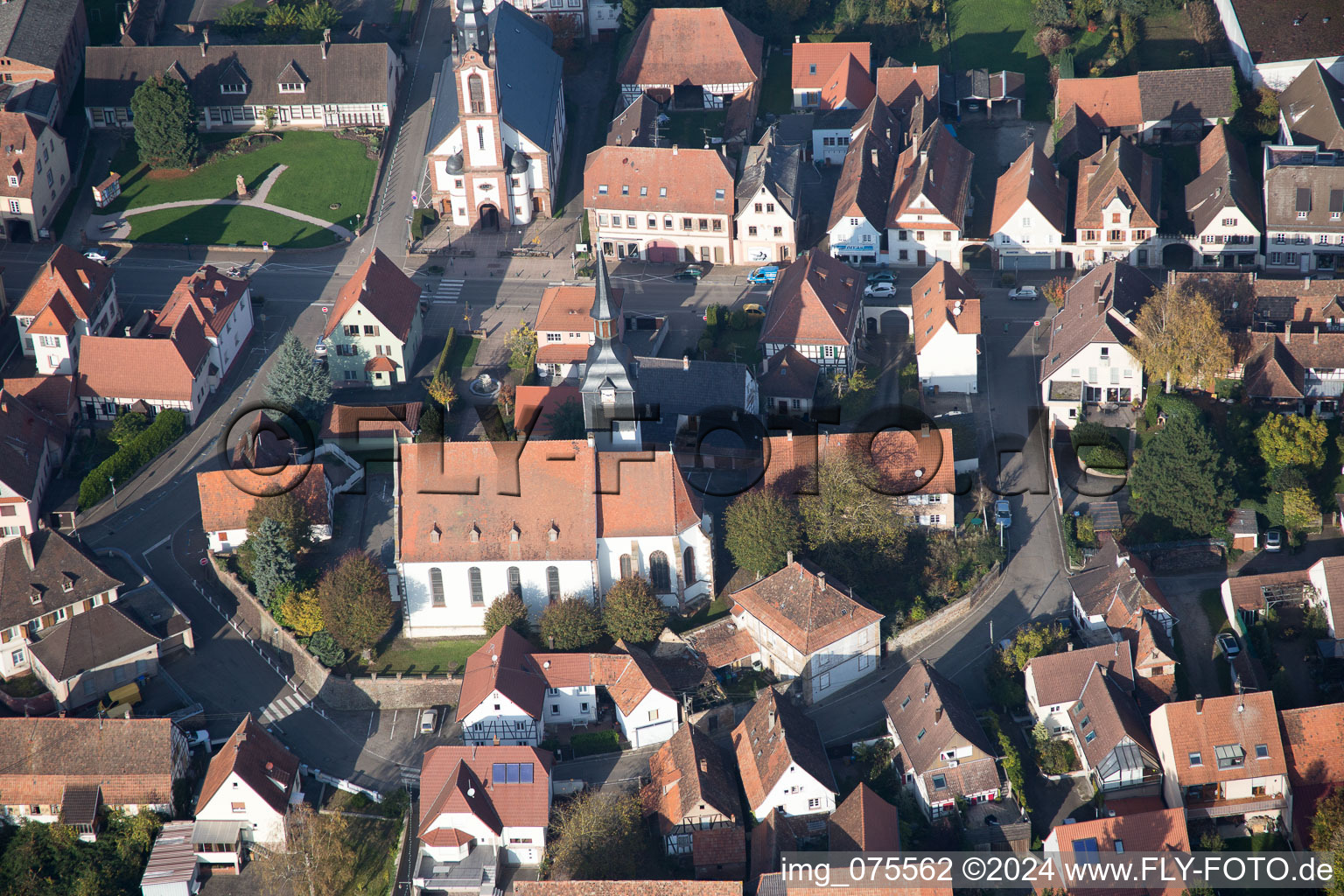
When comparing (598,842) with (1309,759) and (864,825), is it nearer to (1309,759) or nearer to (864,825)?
(864,825)

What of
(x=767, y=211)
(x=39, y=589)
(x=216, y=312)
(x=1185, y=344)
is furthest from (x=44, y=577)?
(x=1185, y=344)

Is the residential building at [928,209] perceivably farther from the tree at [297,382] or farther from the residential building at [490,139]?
the tree at [297,382]

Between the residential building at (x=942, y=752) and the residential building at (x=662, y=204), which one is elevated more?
the residential building at (x=662, y=204)

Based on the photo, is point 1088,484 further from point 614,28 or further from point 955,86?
point 614,28

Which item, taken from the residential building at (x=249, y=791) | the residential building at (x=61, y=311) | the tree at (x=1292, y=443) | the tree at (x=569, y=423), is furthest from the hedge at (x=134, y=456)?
the tree at (x=1292, y=443)

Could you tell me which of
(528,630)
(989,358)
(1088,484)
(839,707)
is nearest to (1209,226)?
(989,358)

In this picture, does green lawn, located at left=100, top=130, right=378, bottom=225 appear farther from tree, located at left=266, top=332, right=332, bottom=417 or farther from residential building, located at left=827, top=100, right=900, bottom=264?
residential building, located at left=827, top=100, right=900, bottom=264
